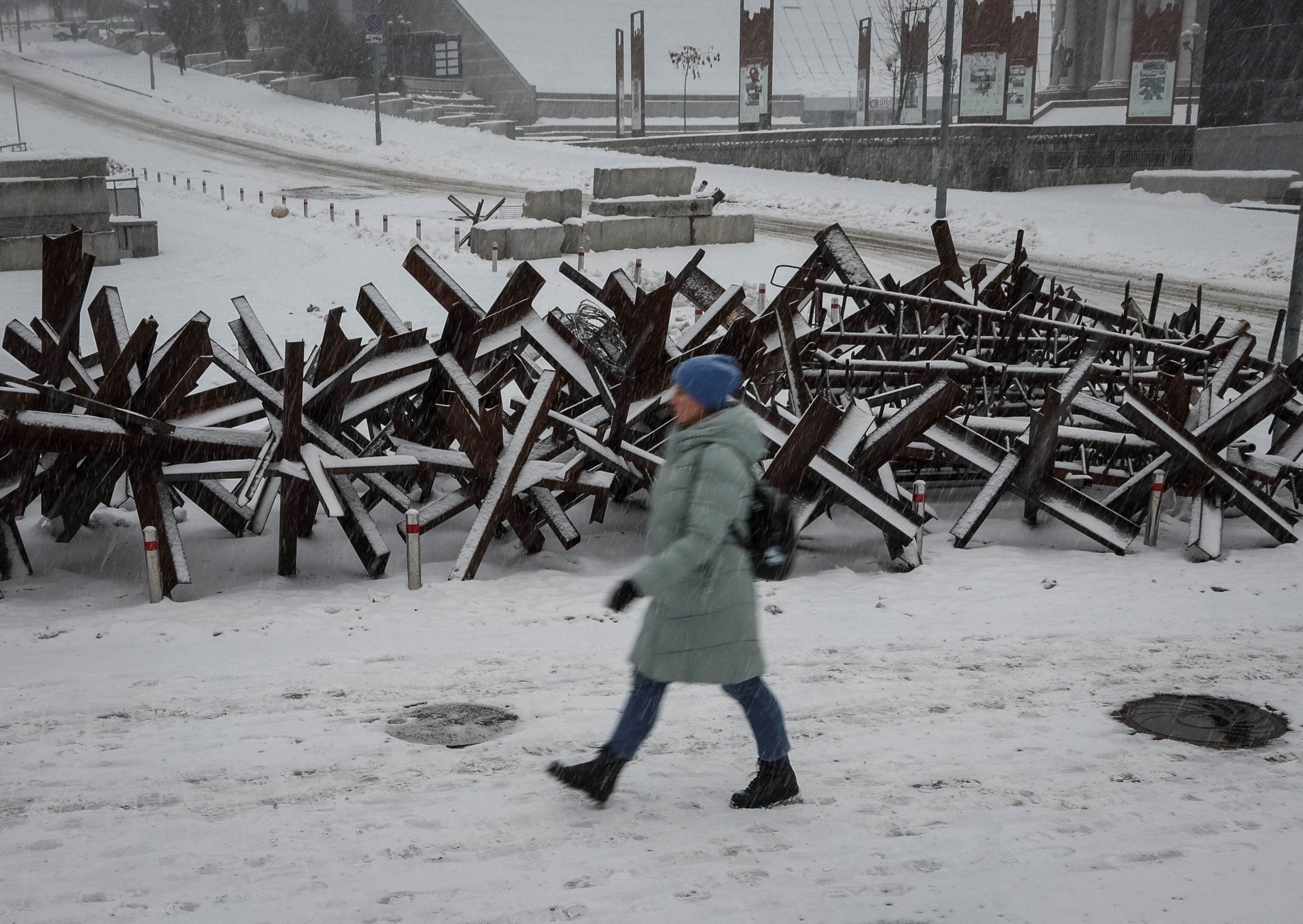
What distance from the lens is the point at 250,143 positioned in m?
44.0

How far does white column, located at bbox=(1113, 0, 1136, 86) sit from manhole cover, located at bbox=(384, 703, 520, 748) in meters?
52.6

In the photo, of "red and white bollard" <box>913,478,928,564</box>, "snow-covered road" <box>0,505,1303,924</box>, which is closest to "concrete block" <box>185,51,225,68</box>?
"snow-covered road" <box>0,505,1303,924</box>

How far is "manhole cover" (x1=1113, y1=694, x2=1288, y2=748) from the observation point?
214 inches

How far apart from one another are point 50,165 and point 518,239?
28.3 ft

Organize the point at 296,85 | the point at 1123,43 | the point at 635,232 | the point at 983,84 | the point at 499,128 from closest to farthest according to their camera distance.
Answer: the point at 635,232, the point at 983,84, the point at 499,128, the point at 1123,43, the point at 296,85

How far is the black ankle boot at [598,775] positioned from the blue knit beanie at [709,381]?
1.52m

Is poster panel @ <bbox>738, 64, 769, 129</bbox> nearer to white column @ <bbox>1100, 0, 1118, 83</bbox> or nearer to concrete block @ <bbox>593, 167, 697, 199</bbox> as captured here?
concrete block @ <bbox>593, 167, 697, 199</bbox>

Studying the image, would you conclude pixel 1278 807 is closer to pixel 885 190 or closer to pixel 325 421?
pixel 325 421

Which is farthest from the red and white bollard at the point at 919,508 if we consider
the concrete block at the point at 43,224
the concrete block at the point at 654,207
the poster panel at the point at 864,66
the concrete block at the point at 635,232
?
the poster panel at the point at 864,66

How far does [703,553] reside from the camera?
4160 millimetres

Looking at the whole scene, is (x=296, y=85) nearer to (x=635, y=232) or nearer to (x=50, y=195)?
(x=635, y=232)

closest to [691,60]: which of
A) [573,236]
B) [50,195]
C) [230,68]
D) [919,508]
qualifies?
[230,68]

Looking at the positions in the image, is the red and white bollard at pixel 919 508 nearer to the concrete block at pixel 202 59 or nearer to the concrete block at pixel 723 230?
the concrete block at pixel 723 230

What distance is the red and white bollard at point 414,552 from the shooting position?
7.86 metres
